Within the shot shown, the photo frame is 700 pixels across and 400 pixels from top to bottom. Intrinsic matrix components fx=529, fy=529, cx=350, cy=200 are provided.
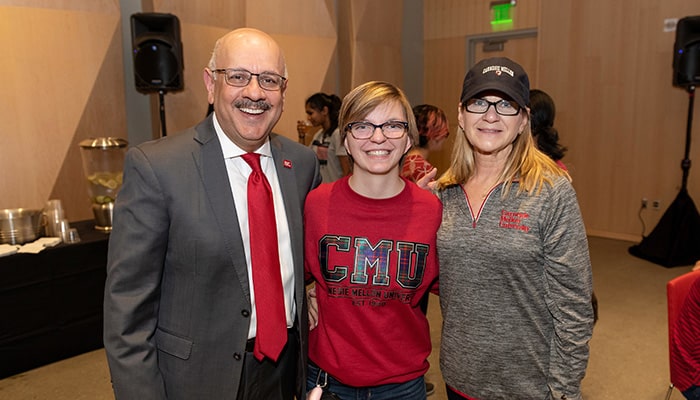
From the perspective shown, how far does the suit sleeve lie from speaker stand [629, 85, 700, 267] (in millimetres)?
5544

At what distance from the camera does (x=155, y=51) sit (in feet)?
15.5

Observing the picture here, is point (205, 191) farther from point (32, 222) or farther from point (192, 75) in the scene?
point (192, 75)

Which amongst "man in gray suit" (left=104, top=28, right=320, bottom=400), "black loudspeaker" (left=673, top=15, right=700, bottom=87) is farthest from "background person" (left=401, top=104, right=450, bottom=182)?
"black loudspeaker" (left=673, top=15, right=700, bottom=87)

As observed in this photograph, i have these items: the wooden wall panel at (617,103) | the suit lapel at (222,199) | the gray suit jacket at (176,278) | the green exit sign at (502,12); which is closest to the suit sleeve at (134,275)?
the gray suit jacket at (176,278)

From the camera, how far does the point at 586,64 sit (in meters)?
6.61

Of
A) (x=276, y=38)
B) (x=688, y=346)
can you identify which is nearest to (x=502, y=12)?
(x=276, y=38)

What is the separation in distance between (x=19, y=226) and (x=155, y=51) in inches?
79.0

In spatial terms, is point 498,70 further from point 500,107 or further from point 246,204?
point 246,204

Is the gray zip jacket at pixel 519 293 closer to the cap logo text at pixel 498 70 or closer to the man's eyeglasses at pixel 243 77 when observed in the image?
the cap logo text at pixel 498 70

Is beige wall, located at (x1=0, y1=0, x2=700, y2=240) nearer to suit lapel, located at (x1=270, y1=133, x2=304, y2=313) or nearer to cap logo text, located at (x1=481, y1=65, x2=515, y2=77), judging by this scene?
suit lapel, located at (x1=270, y1=133, x2=304, y2=313)

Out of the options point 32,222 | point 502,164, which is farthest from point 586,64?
point 32,222

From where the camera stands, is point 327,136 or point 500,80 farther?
point 327,136

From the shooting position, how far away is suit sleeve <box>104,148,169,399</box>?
141 cm

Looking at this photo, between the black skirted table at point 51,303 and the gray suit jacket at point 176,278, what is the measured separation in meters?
2.34
